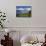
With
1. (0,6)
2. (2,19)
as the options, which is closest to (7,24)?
(2,19)

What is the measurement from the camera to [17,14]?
358 cm

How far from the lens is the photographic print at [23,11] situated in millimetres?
3573

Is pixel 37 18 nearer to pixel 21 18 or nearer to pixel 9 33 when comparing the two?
pixel 21 18

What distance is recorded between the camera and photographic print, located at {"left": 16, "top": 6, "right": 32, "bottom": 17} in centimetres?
357

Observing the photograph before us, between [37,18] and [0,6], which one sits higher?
[0,6]

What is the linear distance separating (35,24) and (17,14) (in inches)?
21.1

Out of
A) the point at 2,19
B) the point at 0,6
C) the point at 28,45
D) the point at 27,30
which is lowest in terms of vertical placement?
the point at 28,45

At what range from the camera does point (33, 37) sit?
3512 mm

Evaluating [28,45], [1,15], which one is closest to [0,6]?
[1,15]

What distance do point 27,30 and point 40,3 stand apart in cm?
78

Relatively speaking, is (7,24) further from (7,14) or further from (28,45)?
(28,45)

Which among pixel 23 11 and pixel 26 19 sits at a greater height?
pixel 23 11

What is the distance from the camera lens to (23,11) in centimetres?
359

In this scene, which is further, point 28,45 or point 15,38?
point 15,38
